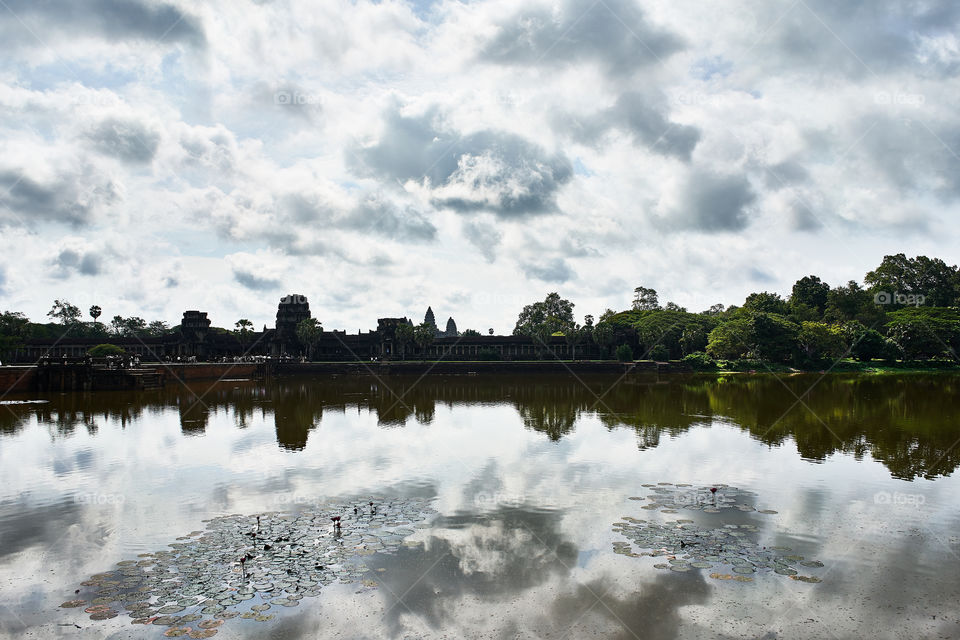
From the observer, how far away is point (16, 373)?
5000cm

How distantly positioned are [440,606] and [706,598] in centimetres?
415

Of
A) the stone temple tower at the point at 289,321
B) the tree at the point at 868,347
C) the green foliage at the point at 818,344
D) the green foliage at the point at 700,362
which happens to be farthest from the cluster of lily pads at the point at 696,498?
the stone temple tower at the point at 289,321

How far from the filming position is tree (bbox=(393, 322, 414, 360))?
96.6 meters

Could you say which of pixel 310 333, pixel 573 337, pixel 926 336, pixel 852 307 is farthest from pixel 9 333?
pixel 852 307

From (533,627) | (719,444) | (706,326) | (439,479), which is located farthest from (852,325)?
(533,627)

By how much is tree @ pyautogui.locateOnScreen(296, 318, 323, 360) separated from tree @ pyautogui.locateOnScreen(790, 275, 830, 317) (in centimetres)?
8278

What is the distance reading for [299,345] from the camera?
10544cm

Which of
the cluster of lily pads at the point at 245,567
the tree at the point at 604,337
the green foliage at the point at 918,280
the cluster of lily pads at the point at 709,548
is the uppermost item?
the green foliage at the point at 918,280

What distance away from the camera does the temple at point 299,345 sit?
98.1m

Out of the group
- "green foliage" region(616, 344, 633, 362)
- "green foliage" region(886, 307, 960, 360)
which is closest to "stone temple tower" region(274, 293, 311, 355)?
"green foliage" region(616, 344, 633, 362)

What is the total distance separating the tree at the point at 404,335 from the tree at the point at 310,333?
12.5 m

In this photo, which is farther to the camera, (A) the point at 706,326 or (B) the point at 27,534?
(A) the point at 706,326

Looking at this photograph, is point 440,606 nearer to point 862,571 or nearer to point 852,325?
point 862,571

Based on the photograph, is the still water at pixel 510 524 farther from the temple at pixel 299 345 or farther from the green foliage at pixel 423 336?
the temple at pixel 299 345
